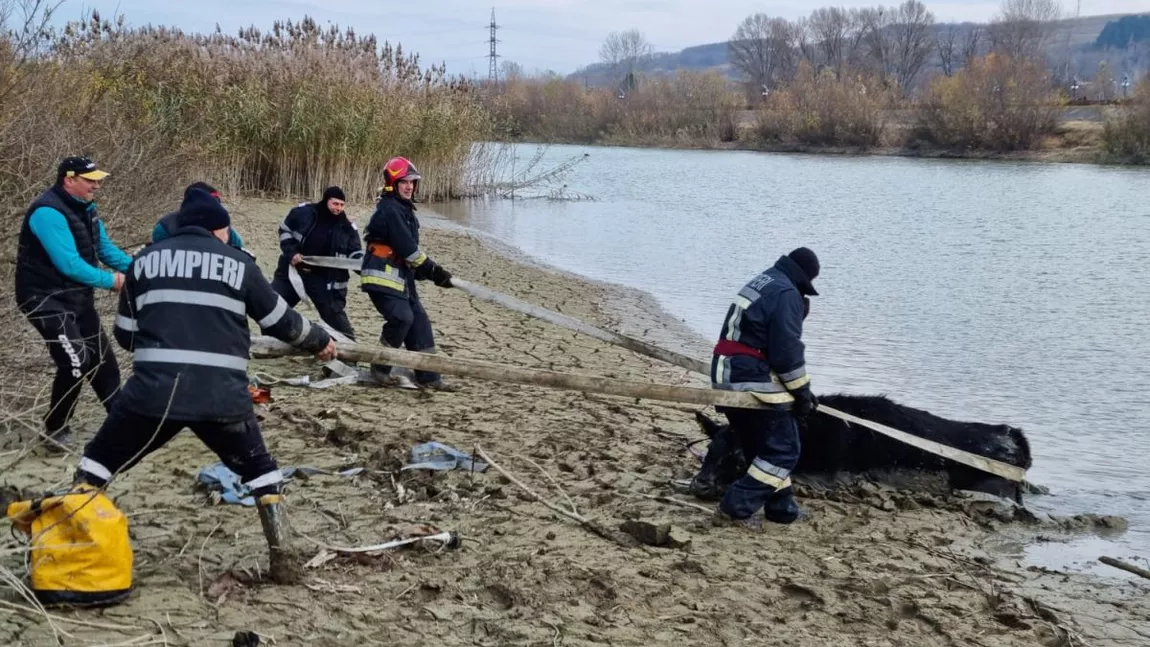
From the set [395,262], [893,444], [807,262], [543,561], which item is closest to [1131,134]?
[893,444]

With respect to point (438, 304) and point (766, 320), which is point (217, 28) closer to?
point (438, 304)

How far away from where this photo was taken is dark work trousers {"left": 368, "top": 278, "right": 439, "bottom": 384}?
8.50m

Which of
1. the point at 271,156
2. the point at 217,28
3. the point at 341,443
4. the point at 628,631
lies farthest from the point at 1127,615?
the point at 217,28

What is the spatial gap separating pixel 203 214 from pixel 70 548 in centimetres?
149

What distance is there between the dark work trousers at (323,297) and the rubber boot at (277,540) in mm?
4435

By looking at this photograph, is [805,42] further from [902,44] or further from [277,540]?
[277,540]

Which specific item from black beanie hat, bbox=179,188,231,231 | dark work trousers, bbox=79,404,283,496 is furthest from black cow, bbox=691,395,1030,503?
black beanie hat, bbox=179,188,231,231

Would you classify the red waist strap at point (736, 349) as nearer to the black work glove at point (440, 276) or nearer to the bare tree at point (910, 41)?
the black work glove at point (440, 276)

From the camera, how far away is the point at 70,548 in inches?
166

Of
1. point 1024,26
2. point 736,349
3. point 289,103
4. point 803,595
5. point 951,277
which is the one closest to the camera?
point 803,595

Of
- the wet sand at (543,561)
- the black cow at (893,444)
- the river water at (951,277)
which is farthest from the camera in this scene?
the river water at (951,277)

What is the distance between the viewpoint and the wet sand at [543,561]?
4.54 m

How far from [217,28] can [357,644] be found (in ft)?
64.6

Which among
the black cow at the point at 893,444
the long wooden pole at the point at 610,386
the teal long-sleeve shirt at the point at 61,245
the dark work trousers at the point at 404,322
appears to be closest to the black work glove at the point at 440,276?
the dark work trousers at the point at 404,322
